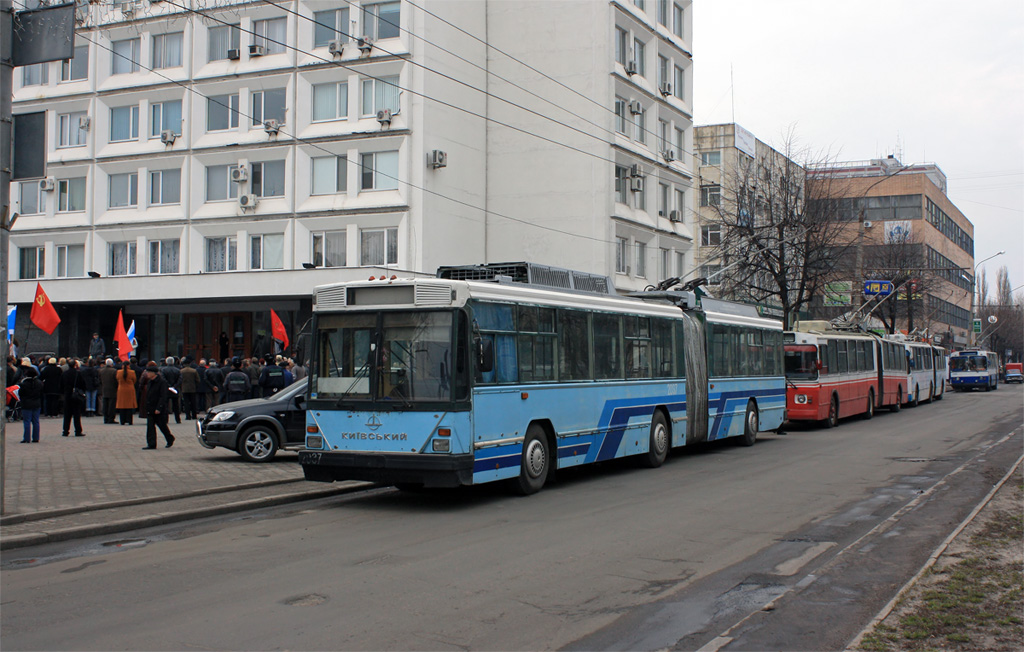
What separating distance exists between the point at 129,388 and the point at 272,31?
20954 mm

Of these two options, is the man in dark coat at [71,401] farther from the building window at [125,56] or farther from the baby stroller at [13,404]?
the building window at [125,56]

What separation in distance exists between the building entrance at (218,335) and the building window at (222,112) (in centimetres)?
793

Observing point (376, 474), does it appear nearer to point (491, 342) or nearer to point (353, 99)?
point (491, 342)

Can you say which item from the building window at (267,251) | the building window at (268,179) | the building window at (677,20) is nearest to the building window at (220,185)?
the building window at (268,179)

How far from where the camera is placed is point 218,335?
41.0 meters

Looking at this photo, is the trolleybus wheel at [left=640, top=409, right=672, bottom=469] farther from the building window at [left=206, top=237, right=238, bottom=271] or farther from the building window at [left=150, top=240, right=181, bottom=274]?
the building window at [left=150, top=240, right=181, bottom=274]

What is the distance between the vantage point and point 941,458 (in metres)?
17.8

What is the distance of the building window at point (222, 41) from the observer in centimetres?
3853

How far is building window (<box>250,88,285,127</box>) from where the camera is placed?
124ft

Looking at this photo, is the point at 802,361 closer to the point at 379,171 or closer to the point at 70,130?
the point at 379,171

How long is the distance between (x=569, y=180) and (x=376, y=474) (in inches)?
1161

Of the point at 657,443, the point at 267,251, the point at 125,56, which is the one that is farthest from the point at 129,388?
the point at 125,56

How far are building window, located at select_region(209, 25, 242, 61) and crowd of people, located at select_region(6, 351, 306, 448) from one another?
16.1 metres

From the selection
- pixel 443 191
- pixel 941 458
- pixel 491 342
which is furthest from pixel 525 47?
pixel 491 342
